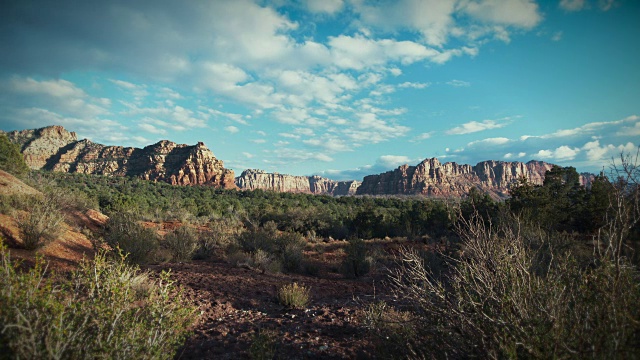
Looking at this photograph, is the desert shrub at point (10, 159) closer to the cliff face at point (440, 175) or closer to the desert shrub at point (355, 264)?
the desert shrub at point (355, 264)

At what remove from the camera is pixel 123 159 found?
3378 inches

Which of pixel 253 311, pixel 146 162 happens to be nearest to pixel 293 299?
pixel 253 311

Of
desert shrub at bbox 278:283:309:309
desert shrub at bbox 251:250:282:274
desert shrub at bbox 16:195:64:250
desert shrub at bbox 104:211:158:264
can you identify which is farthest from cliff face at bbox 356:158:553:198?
desert shrub at bbox 16:195:64:250

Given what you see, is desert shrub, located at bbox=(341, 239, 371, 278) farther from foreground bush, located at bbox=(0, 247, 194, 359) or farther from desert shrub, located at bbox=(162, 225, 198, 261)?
foreground bush, located at bbox=(0, 247, 194, 359)

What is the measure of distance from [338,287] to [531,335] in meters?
7.73

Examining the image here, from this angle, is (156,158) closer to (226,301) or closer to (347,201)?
(347,201)

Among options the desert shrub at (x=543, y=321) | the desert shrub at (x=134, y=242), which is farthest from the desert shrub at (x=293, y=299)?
the desert shrub at (x=134, y=242)

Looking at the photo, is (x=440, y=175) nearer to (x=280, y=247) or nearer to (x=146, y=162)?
(x=146, y=162)

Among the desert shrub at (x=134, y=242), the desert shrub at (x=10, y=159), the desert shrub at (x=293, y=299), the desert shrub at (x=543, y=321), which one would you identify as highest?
the desert shrub at (x=10, y=159)

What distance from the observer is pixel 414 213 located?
3200cm

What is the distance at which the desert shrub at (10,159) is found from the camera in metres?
25.4

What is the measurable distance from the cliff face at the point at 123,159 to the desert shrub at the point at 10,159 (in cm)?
5279

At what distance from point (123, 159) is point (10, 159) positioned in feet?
215

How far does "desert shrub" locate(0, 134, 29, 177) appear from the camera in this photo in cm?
2539
